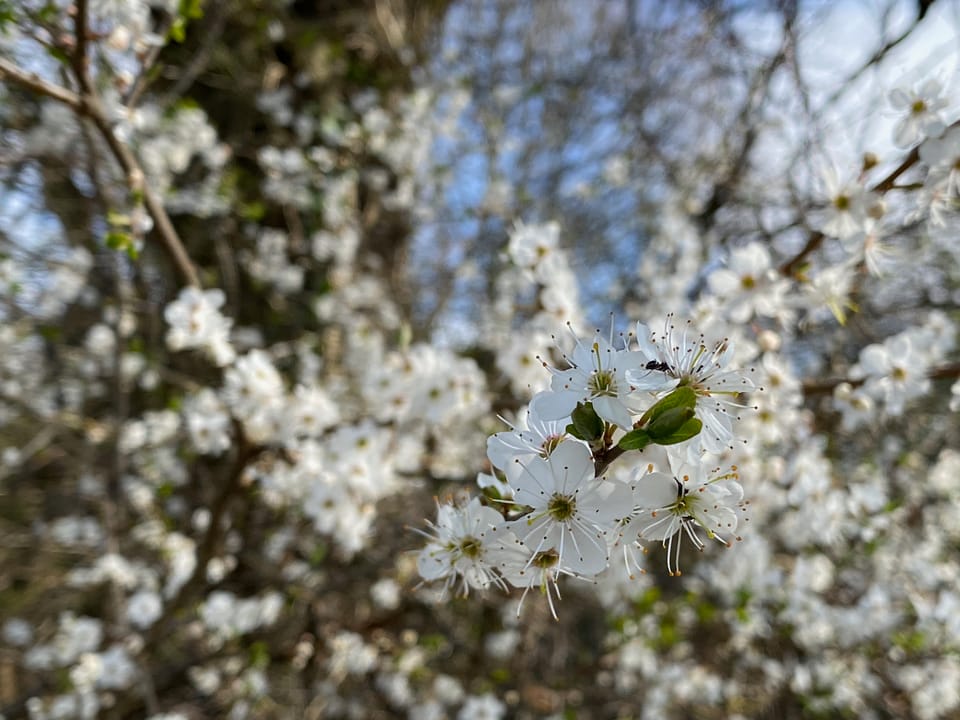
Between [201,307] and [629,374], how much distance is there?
5.11 ft

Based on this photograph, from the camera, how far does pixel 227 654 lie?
2559 millimetres

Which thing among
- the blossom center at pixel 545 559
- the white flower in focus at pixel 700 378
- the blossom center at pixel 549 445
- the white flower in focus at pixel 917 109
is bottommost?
the blossom center at pixel 545 559

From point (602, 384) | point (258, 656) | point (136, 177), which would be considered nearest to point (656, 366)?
point (602, 384)

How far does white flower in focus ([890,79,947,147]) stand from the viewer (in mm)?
1299

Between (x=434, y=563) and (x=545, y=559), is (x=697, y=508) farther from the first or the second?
(x=434, y=563)

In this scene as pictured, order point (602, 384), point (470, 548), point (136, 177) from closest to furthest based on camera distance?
point (602, 384) < point (470, 548) < point (136, 177)

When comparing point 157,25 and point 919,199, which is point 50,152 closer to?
point 157,25

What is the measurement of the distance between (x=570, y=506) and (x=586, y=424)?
0.13 meters

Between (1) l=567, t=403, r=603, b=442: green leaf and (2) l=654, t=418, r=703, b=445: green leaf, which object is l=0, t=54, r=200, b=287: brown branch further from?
(2) l=654, t=418, r=703, b=445: green leaf

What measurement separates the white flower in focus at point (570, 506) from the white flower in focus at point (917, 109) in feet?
3.69

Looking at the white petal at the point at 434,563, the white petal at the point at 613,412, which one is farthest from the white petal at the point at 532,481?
the white petal at the point at 434,563

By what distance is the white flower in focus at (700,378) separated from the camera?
2.51 ft

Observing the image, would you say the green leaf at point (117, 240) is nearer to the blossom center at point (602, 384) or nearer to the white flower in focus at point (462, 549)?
the white flower in focus at point (462, 549)

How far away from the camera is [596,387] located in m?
0.79
